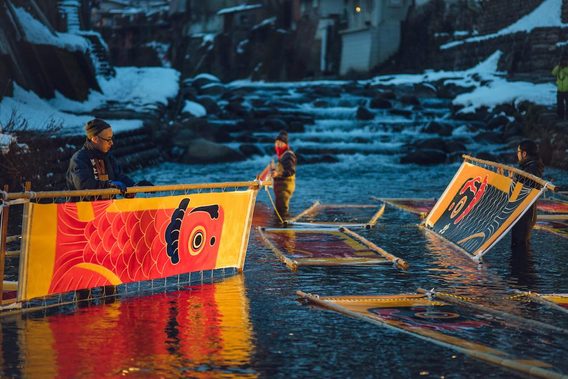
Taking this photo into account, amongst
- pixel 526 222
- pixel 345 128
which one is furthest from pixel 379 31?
pixel 526 222

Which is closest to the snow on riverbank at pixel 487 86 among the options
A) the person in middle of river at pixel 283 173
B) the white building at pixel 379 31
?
the white building at pixel 379 31

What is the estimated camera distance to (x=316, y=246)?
14.0 m

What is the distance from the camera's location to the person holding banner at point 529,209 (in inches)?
527

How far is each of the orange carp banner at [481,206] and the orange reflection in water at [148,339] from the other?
11.9 feet

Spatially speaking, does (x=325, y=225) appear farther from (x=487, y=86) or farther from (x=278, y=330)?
(x=487, y=86)

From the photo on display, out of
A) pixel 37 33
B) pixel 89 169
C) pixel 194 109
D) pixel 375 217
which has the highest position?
pixel 89 169

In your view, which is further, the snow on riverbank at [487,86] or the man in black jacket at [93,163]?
the snow on riverbank at [487,86]

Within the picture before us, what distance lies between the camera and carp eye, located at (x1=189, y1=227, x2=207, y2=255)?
1090cm

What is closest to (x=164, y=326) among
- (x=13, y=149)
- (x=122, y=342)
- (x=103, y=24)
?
(x=122, y=342)

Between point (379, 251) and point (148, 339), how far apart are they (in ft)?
17.5

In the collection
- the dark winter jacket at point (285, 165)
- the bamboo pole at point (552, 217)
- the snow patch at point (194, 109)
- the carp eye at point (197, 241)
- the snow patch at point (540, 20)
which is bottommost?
the snow patch at point (194, 109)

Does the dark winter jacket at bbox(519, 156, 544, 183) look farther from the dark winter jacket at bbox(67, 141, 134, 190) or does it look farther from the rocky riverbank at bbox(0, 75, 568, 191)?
the rocky riverbank at bbox(0, 75, 568, 191)

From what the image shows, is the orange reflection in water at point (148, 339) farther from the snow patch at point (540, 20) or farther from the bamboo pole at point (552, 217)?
the snow patch at point (540, 20)

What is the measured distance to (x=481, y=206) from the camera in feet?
44.0
